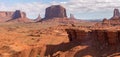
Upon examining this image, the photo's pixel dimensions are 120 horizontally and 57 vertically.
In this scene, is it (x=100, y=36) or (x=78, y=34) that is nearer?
(x=100, y=36)

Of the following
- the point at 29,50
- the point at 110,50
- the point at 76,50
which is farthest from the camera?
the point at 29,50

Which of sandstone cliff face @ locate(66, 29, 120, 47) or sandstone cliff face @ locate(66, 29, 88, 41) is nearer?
sandstone cliff face @ locate(66, 29, 120, 47)

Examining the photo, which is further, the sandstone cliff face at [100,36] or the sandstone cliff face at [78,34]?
the sandstone cliff face at [78,34]

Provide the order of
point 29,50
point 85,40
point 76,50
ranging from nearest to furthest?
1. point 76,50
2. point 85,40
3. point 29,50

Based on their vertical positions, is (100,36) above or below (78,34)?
above

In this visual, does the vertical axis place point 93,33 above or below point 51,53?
above

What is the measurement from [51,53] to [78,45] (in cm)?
568

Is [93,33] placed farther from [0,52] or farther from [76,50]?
[0,52]

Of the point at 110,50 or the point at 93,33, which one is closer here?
the point at 110,50

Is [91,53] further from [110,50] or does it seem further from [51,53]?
[51,53]

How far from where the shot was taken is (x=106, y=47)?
4716 centimetres

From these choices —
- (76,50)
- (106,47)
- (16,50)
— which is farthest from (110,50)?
(16,50)

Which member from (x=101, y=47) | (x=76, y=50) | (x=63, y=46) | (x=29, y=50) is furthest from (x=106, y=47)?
(x=29, y=50)

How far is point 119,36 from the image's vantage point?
46.4 metres
